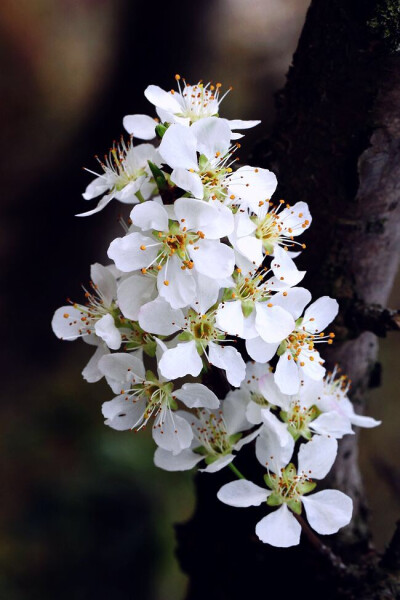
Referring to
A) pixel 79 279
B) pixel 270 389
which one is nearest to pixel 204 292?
pixel 270 389

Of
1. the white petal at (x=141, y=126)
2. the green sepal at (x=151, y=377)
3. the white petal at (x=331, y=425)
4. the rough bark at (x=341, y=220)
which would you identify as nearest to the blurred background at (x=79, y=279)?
the rough bark at (x=341, y=220)

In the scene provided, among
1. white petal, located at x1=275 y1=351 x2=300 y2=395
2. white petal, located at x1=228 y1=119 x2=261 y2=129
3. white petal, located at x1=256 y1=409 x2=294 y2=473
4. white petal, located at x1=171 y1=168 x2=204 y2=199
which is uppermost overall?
white petal, located at x1=228 y1=119 x2=261 y2=129

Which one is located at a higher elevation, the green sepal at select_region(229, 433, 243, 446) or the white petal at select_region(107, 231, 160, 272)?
the white petal at select_region(107, 231, 160, 272)

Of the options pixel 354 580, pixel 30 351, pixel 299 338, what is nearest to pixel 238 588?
pixel 354 580

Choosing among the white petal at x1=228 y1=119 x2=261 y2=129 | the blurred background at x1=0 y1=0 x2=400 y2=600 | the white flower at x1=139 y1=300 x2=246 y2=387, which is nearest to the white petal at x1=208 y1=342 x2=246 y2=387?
the white flower at x1=139 y1=300 x2=246 y2=387

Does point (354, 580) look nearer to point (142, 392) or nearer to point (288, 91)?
point (142, 392)

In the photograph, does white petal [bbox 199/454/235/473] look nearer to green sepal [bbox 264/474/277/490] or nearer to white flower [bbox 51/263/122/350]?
green sepal [bbox 264/474/277/490]

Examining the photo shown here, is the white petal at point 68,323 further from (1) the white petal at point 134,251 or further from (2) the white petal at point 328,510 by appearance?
(2) the white petal at point 328,510
